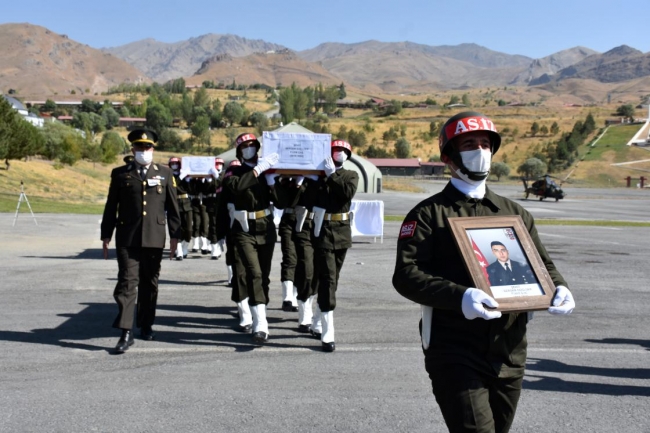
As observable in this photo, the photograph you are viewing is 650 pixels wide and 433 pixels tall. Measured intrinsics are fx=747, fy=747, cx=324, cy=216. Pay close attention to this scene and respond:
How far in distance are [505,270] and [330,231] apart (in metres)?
5.11

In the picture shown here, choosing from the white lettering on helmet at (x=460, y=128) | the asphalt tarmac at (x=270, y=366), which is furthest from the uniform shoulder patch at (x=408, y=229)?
the asphalt tarmac at (x=270, y=366)

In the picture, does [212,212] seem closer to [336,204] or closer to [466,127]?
[336,204]

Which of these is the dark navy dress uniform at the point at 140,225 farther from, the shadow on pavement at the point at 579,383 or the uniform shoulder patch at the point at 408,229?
the uniform shoulder patch at the point at 408,229

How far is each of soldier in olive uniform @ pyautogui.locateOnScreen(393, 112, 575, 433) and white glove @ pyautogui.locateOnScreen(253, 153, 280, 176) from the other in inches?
200

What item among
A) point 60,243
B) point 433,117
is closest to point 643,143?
point 433,117

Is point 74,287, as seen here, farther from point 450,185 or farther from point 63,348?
point 450,185

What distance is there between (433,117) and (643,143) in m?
51.3

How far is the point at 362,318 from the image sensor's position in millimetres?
10047

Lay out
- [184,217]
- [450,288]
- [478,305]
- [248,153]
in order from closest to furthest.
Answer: [478,305] < [450,288] < [248,153] < [184,217]

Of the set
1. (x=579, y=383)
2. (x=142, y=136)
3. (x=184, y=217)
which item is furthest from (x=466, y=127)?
(x=184, y=217)

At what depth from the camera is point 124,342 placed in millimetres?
8047

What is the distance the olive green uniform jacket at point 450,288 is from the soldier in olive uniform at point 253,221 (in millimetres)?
4914

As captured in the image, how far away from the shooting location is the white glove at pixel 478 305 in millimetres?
3404

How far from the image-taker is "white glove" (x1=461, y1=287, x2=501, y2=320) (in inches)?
134
